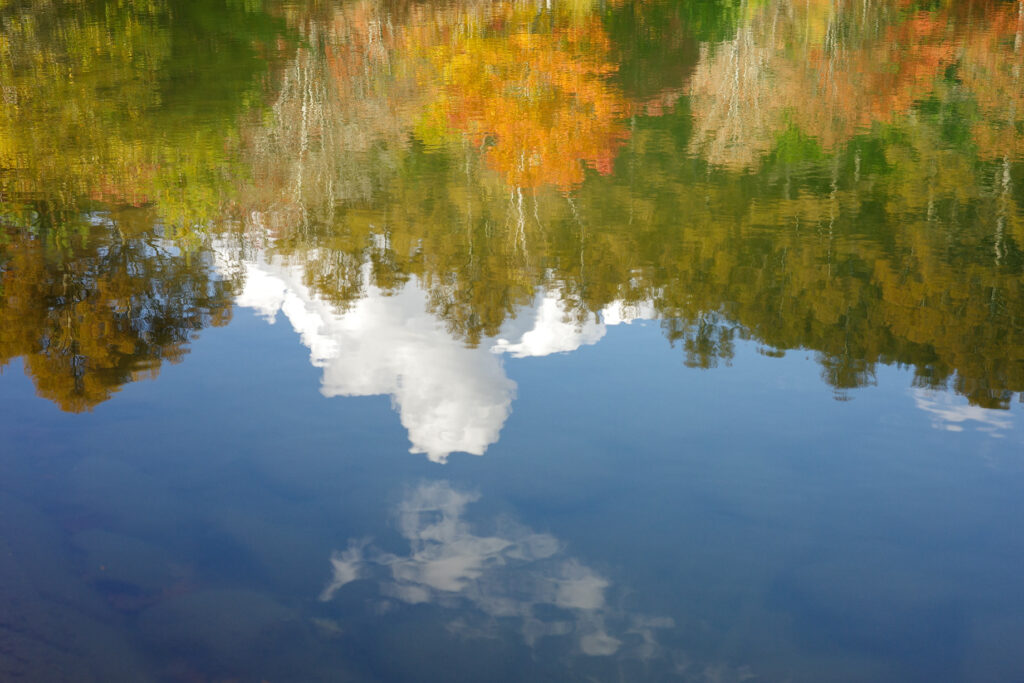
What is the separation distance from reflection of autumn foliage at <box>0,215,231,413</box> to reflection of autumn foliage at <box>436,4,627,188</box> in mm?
5547

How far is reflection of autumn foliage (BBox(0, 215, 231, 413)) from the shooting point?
8219 millimetres

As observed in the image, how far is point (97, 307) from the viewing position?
9.35 m

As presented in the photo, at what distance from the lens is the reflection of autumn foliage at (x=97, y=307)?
822cm

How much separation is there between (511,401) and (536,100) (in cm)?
1452

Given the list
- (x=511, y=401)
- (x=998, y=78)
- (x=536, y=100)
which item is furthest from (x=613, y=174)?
(x=998, y=78)

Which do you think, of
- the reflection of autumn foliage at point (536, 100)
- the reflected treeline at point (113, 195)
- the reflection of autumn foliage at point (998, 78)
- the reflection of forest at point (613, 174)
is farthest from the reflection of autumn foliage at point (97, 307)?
the reflection of autumn foliage at point (998, 78)

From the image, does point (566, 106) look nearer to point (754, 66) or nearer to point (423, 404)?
point (754, 66)

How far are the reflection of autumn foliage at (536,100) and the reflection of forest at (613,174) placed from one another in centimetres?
12

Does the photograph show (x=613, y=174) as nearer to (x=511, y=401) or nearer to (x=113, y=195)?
(x=113, y=195)

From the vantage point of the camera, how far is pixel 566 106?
1966 cm

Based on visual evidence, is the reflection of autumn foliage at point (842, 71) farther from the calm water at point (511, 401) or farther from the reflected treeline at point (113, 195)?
the reflected treeline at point (113, 195)

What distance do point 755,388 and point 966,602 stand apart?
281cm

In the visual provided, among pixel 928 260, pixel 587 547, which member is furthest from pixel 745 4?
A: pixel 587 547

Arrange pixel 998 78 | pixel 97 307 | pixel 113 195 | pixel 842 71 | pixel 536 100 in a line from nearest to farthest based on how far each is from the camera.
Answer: pixel 97 307
pixel 113 195
pixel 536 100
pixel 998 78
pixel 842 71
